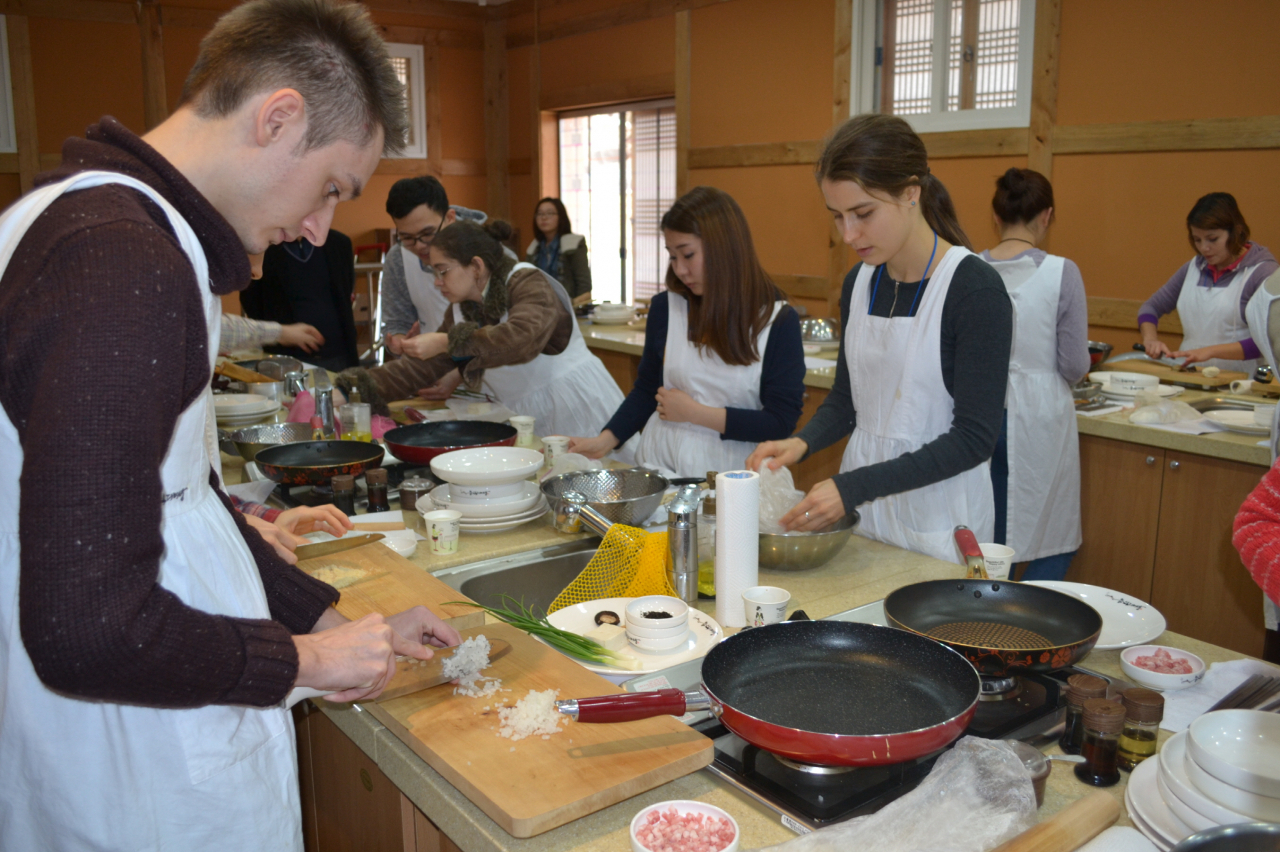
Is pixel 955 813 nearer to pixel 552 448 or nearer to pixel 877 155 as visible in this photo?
pixel 877 155

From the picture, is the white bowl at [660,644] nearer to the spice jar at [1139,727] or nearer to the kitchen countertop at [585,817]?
the kitchen countertop at [585,817]

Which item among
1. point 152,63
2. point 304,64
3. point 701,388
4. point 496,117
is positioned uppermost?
point 152,63

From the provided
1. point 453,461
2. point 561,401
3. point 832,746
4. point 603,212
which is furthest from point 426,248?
point 603,212

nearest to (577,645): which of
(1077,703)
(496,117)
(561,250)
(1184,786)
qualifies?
(1077,703)

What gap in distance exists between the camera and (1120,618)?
1.59 meters

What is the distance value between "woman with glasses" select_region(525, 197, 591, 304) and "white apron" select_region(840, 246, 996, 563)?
234 inches

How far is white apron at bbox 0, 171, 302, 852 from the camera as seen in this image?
40.9 inches

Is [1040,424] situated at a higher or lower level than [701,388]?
lower

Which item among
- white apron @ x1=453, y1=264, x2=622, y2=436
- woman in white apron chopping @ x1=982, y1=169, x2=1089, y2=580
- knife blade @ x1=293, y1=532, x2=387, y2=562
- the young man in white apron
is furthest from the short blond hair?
woman in white apron chopping @ x1=982, y1=169, x2=1089, y2=580

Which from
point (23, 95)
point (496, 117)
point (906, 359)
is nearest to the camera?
point (906, 359)

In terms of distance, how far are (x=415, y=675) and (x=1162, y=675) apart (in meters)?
1.04

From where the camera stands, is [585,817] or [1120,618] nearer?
[585,817]

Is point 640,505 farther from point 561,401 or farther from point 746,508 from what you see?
point 561,401

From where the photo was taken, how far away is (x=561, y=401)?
3770 millimetres
